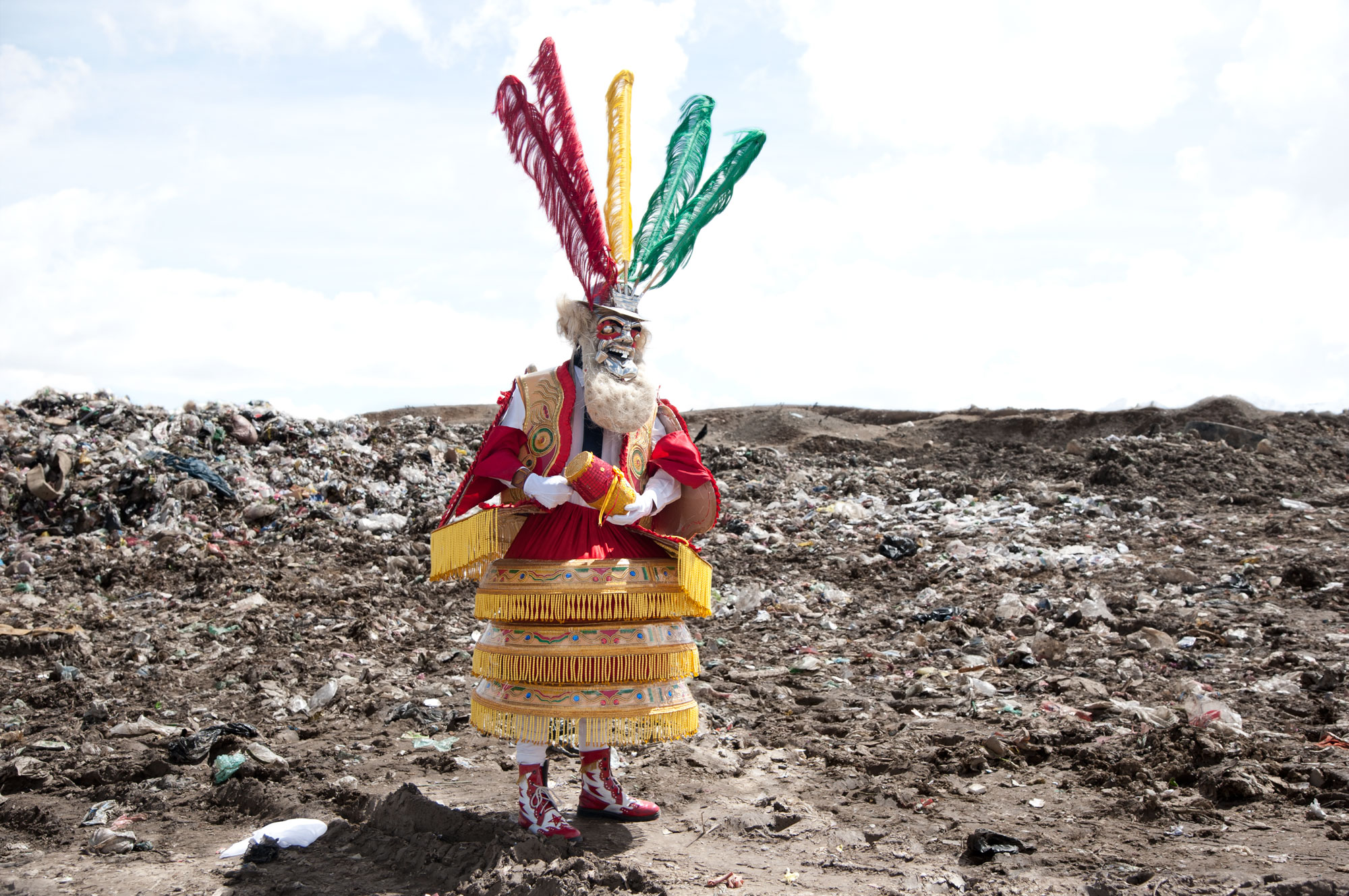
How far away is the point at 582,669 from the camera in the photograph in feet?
11.4

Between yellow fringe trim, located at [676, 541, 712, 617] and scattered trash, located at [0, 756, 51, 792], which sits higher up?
yellow fringe trim, located at [676, 541, 712, 617]

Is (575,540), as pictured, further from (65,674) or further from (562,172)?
(65,674)

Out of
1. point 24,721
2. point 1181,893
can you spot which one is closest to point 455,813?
point 1181,893

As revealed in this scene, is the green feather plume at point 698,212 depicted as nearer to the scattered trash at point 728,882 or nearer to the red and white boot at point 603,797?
the red and white boot at point 603,797

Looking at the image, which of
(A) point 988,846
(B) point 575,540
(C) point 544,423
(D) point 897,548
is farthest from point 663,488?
(D) point 897,548

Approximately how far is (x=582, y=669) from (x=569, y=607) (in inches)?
8.8

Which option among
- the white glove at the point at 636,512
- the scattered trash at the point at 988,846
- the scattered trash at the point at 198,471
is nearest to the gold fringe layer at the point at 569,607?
the white glove at the point at 636,512

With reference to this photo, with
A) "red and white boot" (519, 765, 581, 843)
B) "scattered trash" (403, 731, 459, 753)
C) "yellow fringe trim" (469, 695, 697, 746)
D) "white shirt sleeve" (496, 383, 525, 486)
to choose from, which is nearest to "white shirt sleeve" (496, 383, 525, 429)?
"white shirt sleeve" (496, 383, 525, 486)

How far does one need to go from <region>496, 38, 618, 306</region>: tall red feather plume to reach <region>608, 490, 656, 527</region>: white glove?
0.78m

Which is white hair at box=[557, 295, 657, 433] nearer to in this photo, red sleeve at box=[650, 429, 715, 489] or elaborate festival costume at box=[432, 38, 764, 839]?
elaborate festival costume at box=[432, 38, 764, 839]

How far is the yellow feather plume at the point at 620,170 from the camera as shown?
3770mm

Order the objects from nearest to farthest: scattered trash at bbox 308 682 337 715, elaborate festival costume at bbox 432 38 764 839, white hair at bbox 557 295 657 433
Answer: elaborate festival costume at bbox 432 38 764 839 < white hair at bbox 557 295 657 433 < scattered trash at bbox 308 682 337 715

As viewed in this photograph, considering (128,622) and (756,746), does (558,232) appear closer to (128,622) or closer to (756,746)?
(756,746)

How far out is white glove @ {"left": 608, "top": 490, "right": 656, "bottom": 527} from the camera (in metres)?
3.58
